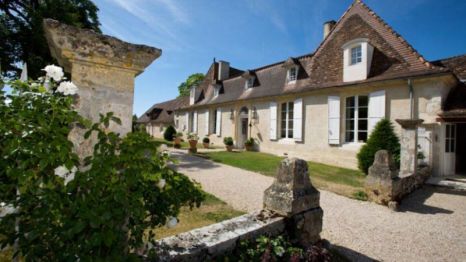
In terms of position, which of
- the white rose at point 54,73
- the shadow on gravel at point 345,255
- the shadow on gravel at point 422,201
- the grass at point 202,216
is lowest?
the shadow on gravel at point 345,255

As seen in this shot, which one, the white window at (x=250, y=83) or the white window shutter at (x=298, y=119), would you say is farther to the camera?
the white window at (x=250, y=83)

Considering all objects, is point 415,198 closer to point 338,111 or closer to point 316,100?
point 338,111

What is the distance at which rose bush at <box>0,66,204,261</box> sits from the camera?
1141mm

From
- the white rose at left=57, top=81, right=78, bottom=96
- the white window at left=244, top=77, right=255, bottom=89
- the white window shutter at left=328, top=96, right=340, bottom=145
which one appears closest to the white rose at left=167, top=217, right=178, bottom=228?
the white rose at left=57, top=81, right=78, bottom=96

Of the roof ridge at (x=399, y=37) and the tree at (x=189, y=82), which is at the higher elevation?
the tree at (x=189, y=82)

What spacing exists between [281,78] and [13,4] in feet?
45.7

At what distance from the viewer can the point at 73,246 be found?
115 centimetres

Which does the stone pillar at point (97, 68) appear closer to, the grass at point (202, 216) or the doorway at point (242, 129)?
the grass at point (202, 216)

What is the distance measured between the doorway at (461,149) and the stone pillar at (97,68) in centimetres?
1323

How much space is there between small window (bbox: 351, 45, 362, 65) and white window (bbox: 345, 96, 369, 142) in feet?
5.15

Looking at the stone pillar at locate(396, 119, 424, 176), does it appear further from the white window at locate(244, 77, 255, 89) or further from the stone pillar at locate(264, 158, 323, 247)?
the white window at locate(244, 77, 255, 89)

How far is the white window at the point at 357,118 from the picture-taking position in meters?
10.3

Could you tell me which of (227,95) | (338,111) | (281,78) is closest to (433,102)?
(338,111)

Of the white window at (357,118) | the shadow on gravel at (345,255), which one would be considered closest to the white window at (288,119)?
the white window at (357,118)
